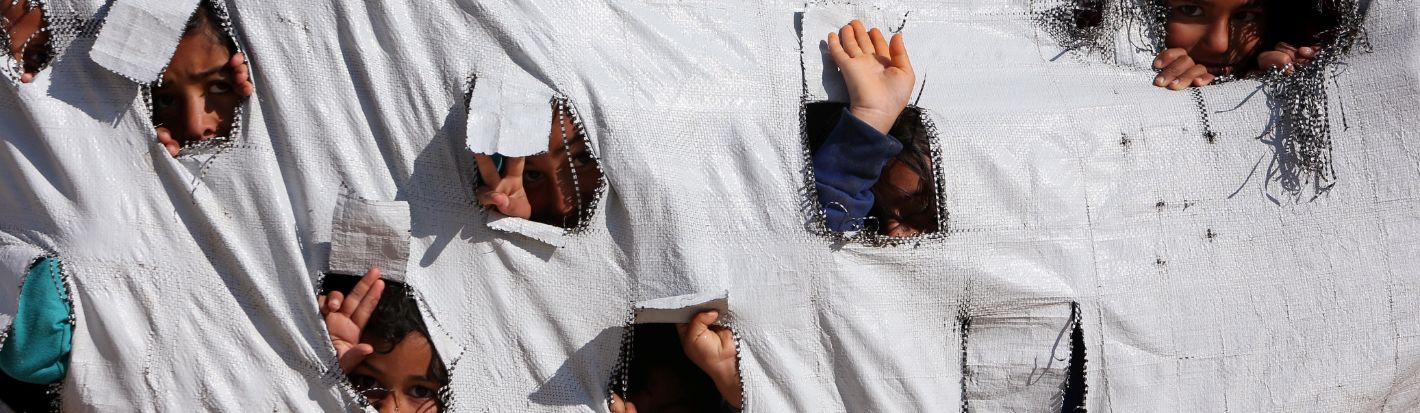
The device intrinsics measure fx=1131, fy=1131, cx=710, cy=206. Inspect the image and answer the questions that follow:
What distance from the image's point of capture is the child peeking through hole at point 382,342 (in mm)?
1501

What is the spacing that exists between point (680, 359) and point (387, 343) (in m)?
0.41

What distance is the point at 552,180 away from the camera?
5.08 feet

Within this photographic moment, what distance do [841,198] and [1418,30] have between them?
2.99ft

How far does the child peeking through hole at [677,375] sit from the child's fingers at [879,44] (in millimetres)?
466

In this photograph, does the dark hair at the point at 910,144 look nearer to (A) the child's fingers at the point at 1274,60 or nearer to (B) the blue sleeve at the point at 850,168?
(B) the blue sleeve at the point at 850,168

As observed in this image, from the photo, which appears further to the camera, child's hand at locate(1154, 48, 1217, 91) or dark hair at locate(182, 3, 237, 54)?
child's hand at locate(1154, 48, 1217, 91)

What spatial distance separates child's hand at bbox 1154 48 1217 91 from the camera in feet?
5.66

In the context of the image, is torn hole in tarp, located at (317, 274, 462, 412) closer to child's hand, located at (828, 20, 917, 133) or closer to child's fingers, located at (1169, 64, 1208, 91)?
child's hand, located at (828, 20, 917, 133)

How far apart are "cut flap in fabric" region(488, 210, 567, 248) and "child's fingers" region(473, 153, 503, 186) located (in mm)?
47

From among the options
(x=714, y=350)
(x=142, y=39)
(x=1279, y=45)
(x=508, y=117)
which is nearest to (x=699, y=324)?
(x=714, y=350)

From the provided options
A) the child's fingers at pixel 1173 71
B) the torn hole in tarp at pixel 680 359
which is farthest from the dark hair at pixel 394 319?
the child's fingers at pixel 1173 71

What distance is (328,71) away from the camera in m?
1.53

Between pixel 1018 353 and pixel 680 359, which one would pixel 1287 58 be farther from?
pixel 680 359

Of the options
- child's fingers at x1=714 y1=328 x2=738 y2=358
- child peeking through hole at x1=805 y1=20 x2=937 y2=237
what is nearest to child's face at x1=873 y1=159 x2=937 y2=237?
child peeking through hole at x1=805 y1=20 x2=937 y2=237
